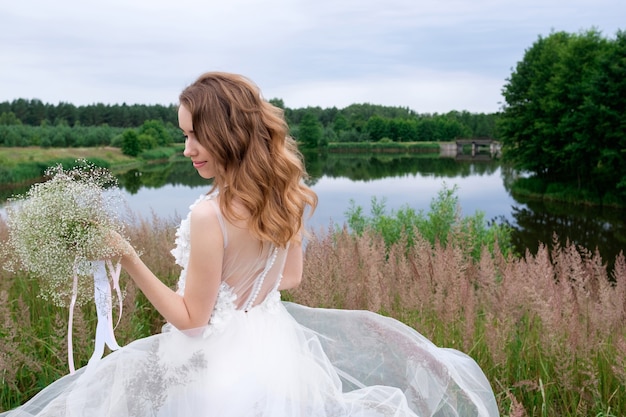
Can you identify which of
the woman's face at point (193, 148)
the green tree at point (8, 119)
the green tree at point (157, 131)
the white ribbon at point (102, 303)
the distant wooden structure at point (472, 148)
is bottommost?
the distant wooden structure at point (472, 148)

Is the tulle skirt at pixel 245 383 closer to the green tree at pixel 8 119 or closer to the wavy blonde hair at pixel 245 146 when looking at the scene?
the wavy blonde hair at pixel 245 146

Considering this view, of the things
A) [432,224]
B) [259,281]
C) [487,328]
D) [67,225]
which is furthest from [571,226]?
[67,225]

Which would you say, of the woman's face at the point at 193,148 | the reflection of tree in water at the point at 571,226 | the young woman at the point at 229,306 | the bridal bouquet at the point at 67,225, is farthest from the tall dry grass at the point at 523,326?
the reflection of tree in water at the point at 571,226

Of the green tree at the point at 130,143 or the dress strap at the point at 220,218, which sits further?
the green tree at the point at 130,143

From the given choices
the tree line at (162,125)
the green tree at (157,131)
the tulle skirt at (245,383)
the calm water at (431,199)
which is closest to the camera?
the tulle skirt at (245,383)

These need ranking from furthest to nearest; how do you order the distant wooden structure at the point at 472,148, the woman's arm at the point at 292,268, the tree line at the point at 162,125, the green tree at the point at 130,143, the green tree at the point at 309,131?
1. the distant wooden structure at the point at 472,148
2. the green tree at the point at 309,131
3. the tree line at the point at 162,125
4. the green tree at the point at 130,143
5. the woman's arm at the point at 292,268

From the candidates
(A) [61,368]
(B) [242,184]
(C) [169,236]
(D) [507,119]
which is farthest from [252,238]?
(D) [507,119]

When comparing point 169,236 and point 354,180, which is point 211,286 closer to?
point 169,236

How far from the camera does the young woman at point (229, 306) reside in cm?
197

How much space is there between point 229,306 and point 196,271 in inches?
9.1

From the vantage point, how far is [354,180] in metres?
42.8

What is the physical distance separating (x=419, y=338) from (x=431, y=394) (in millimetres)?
262

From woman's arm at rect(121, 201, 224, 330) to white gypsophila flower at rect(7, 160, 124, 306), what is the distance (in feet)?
0.41

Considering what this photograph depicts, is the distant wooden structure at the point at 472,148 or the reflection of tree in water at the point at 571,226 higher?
the distant wooden structure at the point at 472,148
